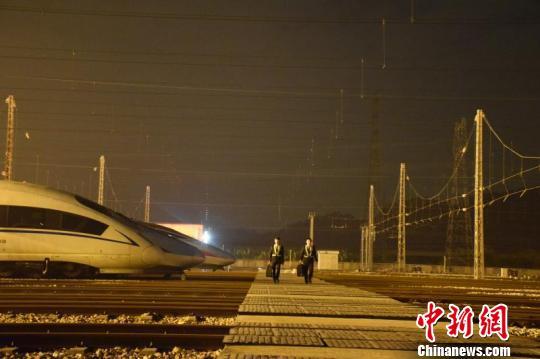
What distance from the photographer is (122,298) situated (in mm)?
17609

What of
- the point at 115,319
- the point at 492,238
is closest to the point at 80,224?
the point at 115,319

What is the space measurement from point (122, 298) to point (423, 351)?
9.99 metres

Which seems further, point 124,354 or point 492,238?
point 492,238

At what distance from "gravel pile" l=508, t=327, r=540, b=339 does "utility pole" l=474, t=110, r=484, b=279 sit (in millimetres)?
27764

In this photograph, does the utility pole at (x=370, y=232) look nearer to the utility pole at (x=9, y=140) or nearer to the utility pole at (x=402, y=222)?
the utility pole at (x=402, y=222)

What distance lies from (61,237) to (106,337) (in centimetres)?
1728

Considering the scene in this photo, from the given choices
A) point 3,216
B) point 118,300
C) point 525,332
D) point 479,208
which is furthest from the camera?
point 479,208

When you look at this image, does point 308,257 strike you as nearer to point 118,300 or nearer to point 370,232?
point 118,300

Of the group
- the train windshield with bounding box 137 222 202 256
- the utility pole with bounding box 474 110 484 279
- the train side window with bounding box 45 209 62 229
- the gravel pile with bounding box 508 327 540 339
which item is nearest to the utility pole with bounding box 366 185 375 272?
the utility pole with bounding box 474 110 484 279

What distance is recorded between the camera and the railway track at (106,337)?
1046 cm

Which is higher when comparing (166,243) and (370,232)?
(370,232)

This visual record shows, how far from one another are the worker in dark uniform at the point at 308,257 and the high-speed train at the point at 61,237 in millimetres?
5963

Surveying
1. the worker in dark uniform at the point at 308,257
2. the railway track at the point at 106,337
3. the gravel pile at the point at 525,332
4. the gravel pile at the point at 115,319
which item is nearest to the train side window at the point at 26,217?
the worker in dark uniform at the point at 308,257

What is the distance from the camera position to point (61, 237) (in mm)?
27188
